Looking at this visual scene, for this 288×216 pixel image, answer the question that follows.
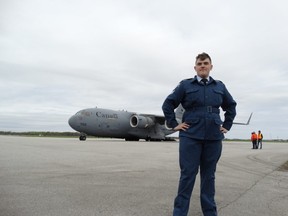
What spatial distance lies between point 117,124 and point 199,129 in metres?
29.6

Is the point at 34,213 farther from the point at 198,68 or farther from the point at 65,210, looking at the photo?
the point at 198,68

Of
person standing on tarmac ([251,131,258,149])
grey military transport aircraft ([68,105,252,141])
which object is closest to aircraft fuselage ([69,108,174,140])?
grey military transport aircraft ([68,105,252,141])

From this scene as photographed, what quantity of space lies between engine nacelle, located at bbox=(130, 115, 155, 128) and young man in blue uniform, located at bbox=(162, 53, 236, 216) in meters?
29.9

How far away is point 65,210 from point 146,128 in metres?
31.9

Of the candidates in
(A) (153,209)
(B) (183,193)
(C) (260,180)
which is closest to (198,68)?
(B) (183,193)

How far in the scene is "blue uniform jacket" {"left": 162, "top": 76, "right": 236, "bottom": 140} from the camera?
3561 mm

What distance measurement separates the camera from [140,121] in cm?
3378

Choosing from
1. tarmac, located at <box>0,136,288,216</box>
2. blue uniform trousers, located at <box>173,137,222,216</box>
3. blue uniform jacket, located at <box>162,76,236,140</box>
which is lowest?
tarmac, located at <box>0,136,288,216</box>

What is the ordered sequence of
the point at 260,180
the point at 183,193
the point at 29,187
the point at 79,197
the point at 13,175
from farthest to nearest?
the point at 260,180
the point at 13,175
the point at 29,187
the point at 79,197
the point at 183,193

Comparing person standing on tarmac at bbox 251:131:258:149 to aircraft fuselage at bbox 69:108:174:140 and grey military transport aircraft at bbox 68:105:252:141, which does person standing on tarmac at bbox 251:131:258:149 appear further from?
aircraft fuselage at bbox 69:108:174:140

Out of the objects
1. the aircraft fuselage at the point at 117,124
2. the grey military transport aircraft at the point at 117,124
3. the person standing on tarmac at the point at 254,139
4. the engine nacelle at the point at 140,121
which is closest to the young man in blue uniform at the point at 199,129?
the person standing on tarmac at the point at 254,139

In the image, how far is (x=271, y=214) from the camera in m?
3.92

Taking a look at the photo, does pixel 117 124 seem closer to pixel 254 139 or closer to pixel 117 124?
pixel 117 124

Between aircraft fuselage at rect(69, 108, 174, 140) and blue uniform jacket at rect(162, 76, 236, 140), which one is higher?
aircraft fuselage at rect(69, 108, 174, 140)
